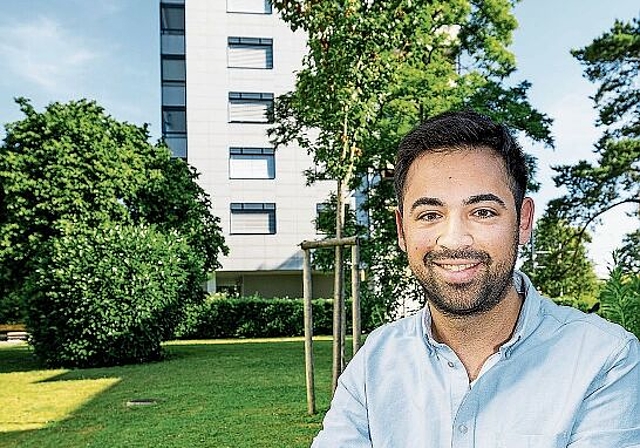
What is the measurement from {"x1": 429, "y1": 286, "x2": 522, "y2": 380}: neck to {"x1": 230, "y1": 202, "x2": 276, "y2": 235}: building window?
34.0 metres

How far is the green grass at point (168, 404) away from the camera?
8.63 metres

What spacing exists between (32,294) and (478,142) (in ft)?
49.5

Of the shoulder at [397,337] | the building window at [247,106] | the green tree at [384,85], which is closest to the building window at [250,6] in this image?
the building window at [247,106]

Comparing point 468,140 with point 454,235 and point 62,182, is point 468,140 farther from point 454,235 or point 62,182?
point 62,182

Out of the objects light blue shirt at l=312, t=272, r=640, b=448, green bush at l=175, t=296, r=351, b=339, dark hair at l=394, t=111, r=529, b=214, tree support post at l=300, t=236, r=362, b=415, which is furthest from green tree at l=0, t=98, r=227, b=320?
dark hair at l=394, t=111, r=529, b=214

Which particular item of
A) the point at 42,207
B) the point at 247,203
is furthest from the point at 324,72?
the point at 247,203

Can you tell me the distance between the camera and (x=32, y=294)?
15.9 m

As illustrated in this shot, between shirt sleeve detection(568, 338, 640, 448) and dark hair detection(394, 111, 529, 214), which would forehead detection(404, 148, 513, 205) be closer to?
dark hair detection(394, 111, 529, 214)

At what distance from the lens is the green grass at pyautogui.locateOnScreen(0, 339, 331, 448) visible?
863cm

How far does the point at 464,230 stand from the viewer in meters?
2.05

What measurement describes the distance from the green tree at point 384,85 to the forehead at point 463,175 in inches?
287

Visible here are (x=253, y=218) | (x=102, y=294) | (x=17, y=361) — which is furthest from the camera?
(x=253, y=218)

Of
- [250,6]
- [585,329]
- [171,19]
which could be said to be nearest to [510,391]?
[585,329]

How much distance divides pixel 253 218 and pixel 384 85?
2708cm
